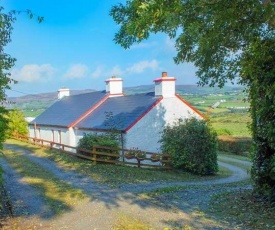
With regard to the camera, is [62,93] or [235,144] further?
[62,93]

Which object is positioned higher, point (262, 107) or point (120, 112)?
point (120, 112)

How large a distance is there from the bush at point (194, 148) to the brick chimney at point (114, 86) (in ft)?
39.6

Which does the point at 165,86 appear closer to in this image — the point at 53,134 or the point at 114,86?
the point at 114,86

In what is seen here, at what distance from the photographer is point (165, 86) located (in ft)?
85.6

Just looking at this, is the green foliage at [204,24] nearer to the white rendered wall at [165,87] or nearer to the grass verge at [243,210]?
the grass verge at [243,210]

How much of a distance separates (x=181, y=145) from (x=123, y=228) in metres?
13.7

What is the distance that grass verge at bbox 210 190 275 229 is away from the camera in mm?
7988

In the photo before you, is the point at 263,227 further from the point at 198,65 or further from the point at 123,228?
the point at 198,65

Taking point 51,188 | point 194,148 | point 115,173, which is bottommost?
point 115,173

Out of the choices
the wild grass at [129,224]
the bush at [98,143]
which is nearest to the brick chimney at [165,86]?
the bush at [98,143]

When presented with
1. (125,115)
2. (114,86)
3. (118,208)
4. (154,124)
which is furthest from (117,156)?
(114,86)

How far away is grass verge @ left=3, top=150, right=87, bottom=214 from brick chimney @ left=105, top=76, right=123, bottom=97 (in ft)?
45.7

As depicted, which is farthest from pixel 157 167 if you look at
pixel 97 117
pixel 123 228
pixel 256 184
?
pixel 123 228

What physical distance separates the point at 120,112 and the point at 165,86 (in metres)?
4.35
